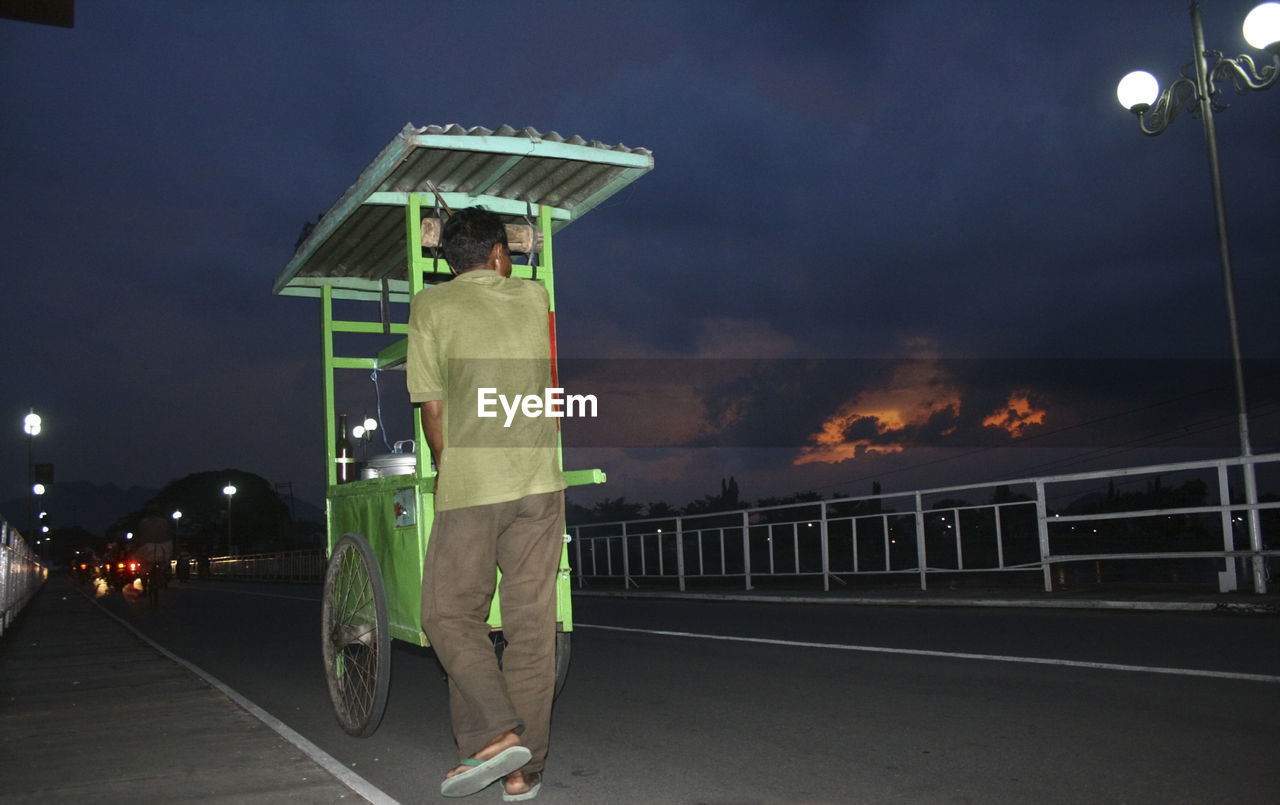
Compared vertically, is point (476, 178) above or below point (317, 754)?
above

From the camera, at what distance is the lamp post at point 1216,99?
1007 cm

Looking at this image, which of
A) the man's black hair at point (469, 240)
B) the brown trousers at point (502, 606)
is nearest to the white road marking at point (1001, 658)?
the brown trousers at point (502, 606)

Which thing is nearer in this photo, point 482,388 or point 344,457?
point 482,388

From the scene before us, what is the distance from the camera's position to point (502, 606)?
3.59 metres

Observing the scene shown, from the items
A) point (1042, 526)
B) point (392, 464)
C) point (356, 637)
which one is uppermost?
point (392, 464)

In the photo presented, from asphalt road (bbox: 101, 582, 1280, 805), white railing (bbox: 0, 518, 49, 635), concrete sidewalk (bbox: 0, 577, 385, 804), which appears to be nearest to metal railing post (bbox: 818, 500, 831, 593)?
asphalt road (bbox: 101, 582, 1280, 805)

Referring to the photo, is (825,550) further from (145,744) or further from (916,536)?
(145,744)

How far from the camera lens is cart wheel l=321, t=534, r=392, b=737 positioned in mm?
4629

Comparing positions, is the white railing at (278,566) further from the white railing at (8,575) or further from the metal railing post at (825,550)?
the metal railing post at (825,550)

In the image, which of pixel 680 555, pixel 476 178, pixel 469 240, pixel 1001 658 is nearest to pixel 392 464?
pixel 476 178

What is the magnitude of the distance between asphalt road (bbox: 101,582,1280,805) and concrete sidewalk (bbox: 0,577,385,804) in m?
0.26

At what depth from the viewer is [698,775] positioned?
3898 millimetres

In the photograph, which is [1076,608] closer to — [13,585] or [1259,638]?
[1259,638]

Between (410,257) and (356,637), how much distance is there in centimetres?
184
